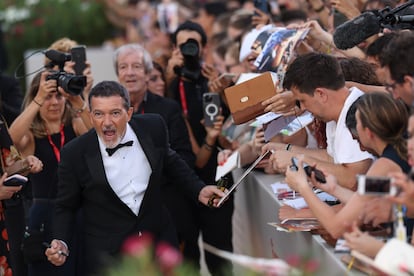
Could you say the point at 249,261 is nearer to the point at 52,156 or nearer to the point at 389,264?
the point at 389,264

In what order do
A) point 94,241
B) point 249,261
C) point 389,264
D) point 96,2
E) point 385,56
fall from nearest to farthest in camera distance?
point 249,261
point 389,264
point 385,56
point 94,241
point 96,2

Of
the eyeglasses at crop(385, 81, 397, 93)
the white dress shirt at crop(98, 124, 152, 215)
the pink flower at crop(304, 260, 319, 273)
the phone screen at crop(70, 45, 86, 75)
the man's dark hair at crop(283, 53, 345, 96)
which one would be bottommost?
the white dress shirt at crop(98, 124, 152, 215)

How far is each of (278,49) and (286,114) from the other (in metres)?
1.16

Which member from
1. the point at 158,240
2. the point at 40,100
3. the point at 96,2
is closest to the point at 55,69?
the point at 40,100

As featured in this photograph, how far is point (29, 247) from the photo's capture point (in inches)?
300

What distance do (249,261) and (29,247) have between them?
12.1 ft

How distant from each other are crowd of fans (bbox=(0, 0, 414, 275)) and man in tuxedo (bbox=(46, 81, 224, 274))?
8 cm

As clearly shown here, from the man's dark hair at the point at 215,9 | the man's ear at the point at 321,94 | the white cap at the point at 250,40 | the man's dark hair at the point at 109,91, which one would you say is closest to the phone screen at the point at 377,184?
the man's ear at the point at 321,94

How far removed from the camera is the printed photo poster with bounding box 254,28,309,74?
8.03 meters

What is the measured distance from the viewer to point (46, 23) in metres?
20.5

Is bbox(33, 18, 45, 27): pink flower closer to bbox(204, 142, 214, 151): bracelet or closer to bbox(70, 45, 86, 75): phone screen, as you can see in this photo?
bbox(204, 142, 214, 151): bracelet

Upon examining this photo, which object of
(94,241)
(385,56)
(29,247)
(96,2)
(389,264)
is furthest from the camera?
(96,2)

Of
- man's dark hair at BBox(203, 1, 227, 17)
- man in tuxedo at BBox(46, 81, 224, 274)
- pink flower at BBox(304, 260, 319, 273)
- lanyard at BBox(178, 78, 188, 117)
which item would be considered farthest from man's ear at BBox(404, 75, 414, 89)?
man's dark hair at BBox(203, 1, 227, 17)

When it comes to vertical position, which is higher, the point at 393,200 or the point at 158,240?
the point at 393,200
